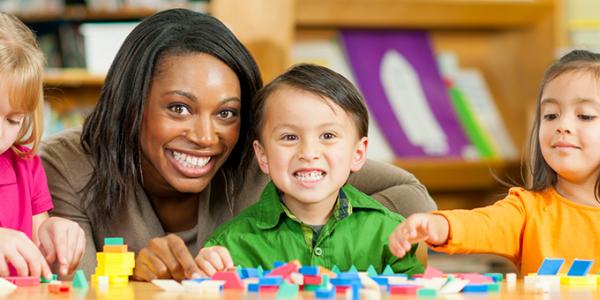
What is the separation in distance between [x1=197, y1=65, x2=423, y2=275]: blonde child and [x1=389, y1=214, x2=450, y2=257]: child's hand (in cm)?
13

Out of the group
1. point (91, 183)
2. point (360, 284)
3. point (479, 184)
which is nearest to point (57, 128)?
point (479, 184)

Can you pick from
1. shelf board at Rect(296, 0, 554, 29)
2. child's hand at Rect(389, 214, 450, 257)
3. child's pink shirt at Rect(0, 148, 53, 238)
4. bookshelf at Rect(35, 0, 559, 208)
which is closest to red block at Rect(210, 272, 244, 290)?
child's hand at Rect(389, 214, 450, 257)

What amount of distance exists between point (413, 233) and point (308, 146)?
0.27m

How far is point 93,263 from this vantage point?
2.08m

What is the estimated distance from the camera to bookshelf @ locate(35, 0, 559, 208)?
13.2ft

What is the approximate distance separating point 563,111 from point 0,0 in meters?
3.70

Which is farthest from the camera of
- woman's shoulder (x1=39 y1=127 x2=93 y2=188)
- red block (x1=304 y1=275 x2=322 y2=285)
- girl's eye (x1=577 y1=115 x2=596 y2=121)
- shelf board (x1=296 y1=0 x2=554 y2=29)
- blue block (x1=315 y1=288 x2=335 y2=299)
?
shelf board (x1=296 y1=0 x2=554 y2=29)

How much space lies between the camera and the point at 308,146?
184 centimetres

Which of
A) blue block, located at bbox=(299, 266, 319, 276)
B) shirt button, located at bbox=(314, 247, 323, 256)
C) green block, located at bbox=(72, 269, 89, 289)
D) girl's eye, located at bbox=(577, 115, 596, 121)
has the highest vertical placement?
girl's eye, located at bbox=(577, 115, 596, 121)

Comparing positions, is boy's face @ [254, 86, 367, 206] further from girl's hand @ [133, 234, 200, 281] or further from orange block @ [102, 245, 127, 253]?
orange block @ [102, 245, 127, 253]

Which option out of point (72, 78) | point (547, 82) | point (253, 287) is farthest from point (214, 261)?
point (72, 78)

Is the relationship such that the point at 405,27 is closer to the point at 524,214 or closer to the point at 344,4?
the point at 344,4

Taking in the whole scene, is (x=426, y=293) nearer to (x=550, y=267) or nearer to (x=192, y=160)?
(x=550, y=267)

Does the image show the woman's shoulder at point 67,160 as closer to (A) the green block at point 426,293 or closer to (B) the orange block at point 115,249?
(B) the orange block at point 115,249
